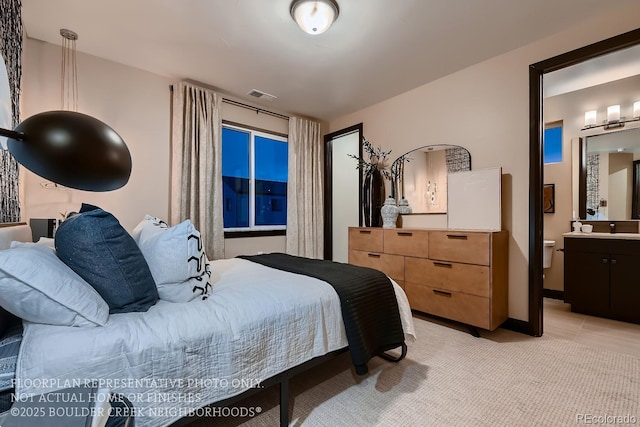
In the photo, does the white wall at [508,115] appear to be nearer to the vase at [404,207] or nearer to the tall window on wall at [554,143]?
the vase at [404,207]

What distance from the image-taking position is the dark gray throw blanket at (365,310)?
61.5 inches

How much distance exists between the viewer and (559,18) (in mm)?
2197

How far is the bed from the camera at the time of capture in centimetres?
89

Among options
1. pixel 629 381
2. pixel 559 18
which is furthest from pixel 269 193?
pixel 629 381

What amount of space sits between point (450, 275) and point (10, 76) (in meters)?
3.51

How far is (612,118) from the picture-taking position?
323cm

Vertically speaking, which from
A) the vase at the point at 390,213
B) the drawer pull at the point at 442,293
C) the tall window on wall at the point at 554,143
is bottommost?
the drawer pull at the point at 442,293

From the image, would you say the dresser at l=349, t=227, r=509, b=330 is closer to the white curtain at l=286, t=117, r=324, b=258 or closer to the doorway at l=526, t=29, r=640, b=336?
the doorway at l=526, t=29, r=640, b=336

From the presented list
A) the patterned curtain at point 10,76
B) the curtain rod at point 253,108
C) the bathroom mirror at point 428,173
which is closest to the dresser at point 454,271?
the bathroom mirror at point 428,173

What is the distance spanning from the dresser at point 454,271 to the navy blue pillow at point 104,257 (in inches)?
93.4

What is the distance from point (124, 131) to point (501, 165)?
12.4 ft

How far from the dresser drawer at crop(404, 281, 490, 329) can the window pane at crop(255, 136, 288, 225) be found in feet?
6.94

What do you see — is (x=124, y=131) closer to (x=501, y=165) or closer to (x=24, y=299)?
(x=24, y=299)

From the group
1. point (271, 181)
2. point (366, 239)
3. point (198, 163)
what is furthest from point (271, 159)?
point (366, 239)
